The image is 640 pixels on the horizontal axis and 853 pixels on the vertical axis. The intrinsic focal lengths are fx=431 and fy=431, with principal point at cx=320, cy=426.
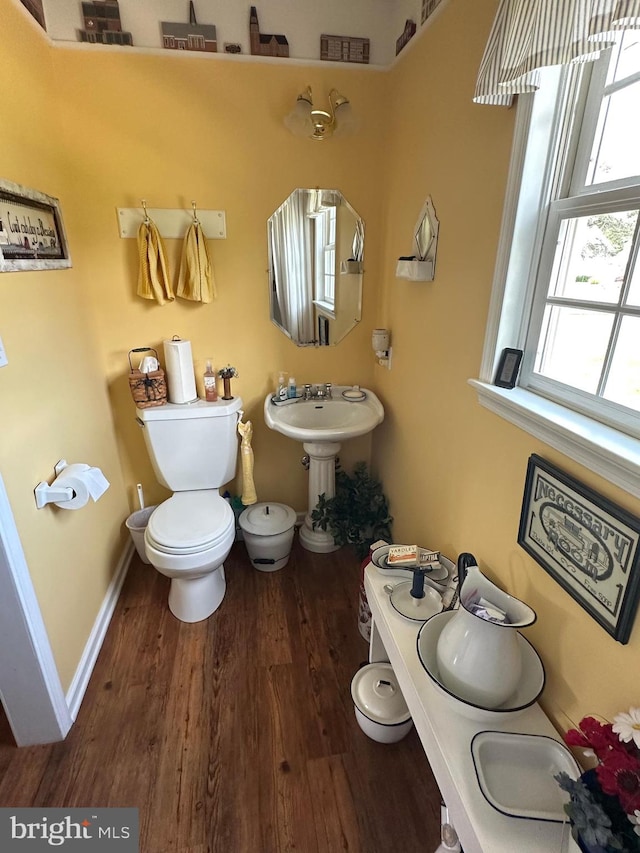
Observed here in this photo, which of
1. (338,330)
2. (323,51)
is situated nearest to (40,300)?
(338,330)

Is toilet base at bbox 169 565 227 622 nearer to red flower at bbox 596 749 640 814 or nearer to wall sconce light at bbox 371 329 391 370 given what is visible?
wall sconce light at bbox 371 329 391 370

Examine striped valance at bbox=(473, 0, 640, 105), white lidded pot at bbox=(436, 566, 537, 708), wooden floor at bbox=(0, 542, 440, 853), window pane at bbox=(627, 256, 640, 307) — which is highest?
striped valance at bbox=(473, 0, 640, 105)

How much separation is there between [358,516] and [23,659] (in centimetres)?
146

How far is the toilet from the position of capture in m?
1.75

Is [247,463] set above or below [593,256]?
below

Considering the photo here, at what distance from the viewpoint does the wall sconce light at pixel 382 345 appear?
2098 mm

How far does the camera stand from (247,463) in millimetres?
2217

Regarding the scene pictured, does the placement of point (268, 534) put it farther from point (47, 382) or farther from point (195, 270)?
point (195, 270)

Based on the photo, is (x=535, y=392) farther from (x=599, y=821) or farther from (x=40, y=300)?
(x=40, y=300)

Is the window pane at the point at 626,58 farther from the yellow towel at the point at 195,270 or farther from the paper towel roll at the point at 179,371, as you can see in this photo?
the paper towel roll at the point at 179,371

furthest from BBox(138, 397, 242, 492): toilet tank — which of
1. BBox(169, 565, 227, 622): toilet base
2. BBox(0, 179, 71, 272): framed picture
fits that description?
BBox(0, 179, 71, 272): framed picture

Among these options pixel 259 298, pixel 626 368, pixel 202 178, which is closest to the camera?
pixel 626 368

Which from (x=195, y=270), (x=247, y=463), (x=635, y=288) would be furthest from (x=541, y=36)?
(x=247, y=463)

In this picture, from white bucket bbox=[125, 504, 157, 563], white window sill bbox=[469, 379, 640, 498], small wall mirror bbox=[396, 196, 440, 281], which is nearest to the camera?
white window sill bbox=[469, 379, 640, 498]
